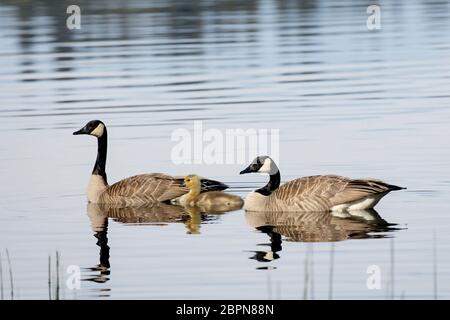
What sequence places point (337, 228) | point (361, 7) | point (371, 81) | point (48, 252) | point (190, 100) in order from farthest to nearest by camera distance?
point (361, 7), point (371, 81), point (190, 100), point (337, 228), point (48, 252)

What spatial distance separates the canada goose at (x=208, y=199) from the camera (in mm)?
19906

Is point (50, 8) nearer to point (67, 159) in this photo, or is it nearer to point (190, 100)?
point (190, 100)

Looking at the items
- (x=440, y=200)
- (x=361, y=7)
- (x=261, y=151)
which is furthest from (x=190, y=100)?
(x=361, y=7)

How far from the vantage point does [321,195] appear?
19016mm

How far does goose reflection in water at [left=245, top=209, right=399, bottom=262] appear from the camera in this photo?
662 inches

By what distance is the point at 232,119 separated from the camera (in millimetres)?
28172

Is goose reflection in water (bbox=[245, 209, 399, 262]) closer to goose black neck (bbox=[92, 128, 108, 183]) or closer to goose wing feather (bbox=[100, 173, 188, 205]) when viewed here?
goose wing feather (bbox=[100, 173, 188, 205])

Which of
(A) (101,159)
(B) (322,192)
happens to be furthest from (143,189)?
(B) (322,192)

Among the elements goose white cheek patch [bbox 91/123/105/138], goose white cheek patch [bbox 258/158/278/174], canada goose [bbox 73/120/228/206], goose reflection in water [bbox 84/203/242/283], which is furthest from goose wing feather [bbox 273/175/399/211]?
goose white cheek patch [bbox 91/123/105/138]

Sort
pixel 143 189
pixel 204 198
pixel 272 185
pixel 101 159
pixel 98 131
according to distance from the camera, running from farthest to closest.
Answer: pixel 98 131 → pixel 101 159 → pixel 143 189 → pixel 204 198 → pixel 272 185

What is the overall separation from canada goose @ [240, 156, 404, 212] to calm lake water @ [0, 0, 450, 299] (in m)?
0.36

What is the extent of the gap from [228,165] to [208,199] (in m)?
3.32

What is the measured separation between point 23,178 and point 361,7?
45.4 m

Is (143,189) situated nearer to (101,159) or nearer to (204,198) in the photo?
(204,198)
